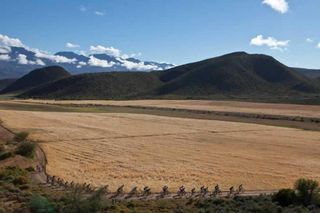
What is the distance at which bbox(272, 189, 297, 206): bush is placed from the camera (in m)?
30.0

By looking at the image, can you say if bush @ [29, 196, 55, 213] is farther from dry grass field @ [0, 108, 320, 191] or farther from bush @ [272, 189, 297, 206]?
bush @ [272, 189, 297, 206]

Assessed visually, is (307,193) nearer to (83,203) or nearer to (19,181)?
(83,203)

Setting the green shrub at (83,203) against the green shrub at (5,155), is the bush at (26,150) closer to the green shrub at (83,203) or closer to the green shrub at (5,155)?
the green shrub at (5,155)

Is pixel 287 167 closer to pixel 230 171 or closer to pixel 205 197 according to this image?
pixel 230 171

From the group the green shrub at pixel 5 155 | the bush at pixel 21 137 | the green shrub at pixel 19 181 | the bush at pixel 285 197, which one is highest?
the bush at pixel 21 137

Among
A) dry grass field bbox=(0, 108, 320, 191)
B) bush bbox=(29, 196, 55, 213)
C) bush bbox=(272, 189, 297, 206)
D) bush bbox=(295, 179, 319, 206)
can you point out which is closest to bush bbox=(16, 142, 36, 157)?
dry grass field bbox=(0, 108, 320, 191)

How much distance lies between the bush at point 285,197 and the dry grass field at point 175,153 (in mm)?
5300

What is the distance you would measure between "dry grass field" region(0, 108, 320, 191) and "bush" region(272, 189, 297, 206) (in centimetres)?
530

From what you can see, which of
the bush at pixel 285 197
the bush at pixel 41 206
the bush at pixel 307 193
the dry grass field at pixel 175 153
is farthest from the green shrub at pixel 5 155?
the bush at pixel 307 193

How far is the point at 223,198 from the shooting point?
3114 cm

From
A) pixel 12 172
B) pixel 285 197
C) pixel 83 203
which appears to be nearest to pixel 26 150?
pixel 12 172

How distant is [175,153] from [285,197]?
2076 cm

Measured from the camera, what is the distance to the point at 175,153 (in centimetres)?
5006

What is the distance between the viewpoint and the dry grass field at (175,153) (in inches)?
1500
